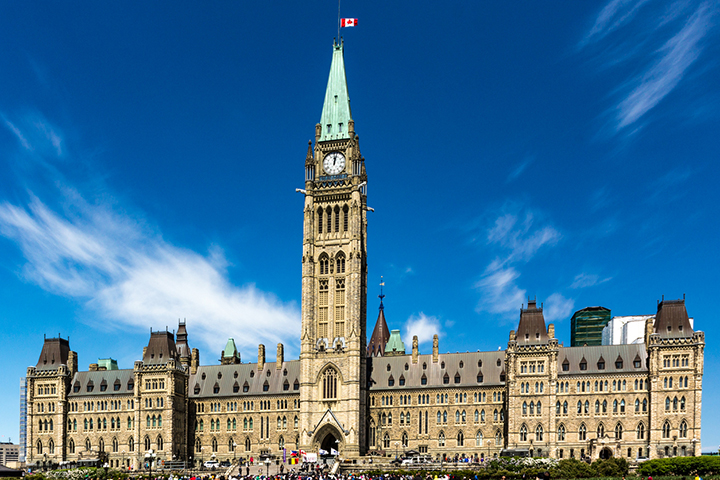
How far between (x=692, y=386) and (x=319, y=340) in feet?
176

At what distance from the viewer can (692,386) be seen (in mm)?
109438

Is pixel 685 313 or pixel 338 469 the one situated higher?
pixel 685 313

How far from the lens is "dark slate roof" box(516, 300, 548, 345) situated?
11738 cm

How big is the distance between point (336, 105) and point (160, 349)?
48905mm

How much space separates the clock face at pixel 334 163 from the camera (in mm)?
134250

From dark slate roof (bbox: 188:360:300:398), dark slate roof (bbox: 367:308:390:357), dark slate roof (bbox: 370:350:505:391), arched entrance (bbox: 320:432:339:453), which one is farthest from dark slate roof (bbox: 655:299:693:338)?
dark slate roof (bbox: 367:308:390:357)

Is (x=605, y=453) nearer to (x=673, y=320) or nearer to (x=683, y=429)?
(x=683, y=429)

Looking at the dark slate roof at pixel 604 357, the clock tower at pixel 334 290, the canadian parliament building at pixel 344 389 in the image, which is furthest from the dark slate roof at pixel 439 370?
the dark slate roof at pixel 604 357

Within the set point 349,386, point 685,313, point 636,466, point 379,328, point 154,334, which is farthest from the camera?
point 379,328

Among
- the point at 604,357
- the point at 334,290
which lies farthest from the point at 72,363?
the point at 604,357

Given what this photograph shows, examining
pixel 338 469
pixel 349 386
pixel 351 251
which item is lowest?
pixel 338 469

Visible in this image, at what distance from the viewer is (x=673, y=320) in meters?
113

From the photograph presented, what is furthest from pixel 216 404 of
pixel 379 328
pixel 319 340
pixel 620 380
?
pixel 620 380

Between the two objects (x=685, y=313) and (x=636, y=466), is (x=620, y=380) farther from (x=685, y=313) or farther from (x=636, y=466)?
(x=636, y=466)
